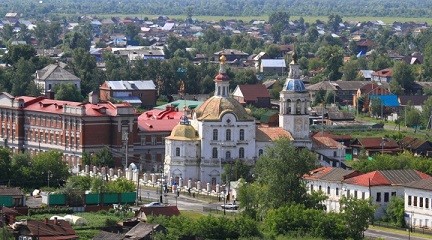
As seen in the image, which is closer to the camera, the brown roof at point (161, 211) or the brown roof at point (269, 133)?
the brown roof at point (161, 211)

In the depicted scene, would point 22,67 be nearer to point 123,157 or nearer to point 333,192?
point 123,157

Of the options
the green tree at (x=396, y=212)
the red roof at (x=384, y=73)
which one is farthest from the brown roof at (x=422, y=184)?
the red roof at (x=384, y=73)

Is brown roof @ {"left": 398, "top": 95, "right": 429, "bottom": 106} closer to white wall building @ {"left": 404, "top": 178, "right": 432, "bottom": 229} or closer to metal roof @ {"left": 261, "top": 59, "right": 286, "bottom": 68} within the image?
metal roof @ {"left": 261, "top": 59, "right": 286, "bottom": 68}

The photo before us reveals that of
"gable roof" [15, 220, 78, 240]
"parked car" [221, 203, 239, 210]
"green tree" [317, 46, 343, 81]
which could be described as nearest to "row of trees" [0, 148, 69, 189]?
"parked car" [221, 203, 239, 210]

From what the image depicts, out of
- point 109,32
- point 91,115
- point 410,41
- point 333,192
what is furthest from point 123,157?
point 109,32

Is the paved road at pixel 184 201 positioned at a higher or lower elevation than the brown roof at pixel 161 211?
lower

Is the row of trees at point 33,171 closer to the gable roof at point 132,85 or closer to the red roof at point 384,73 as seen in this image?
the gable roof at point 132,85

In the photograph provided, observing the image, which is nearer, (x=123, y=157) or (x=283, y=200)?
(x=283, y=200)
